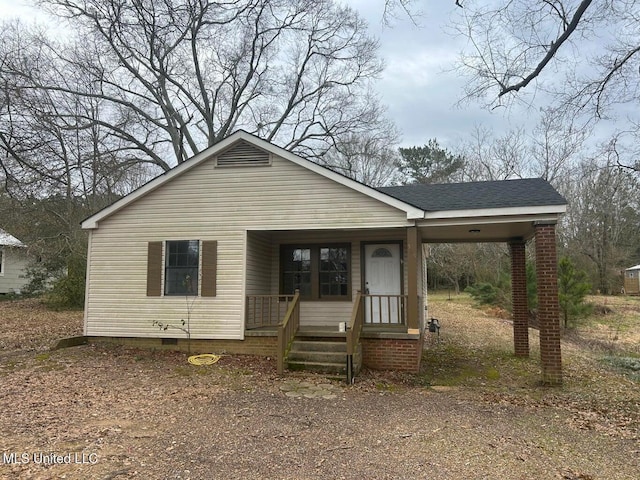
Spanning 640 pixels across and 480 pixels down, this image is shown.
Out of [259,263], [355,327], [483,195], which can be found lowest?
[355,327]

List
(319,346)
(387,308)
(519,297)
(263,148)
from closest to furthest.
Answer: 1. (319,346)
2. (263,148)
3. (387,308)
4. (519,297)

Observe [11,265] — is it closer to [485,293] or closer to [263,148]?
[263,148]

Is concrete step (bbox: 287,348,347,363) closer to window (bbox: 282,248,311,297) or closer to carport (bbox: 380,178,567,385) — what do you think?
carport (bbox: 380,178,567,385)

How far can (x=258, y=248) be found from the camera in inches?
416

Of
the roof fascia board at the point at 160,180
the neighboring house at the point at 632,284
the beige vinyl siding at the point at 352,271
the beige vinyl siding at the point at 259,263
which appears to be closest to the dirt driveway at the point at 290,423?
the beige vinyl siding at the point at 259,263

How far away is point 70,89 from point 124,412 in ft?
58.9

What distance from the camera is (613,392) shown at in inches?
305

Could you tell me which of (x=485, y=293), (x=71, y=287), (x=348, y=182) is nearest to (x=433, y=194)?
(x=348, y=182)

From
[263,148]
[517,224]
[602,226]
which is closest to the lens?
[517,224]

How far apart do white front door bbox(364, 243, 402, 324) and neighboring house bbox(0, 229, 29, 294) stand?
1938 centimetres

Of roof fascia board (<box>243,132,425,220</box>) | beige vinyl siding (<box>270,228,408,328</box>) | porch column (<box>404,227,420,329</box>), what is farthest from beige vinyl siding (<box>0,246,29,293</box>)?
porch column (<box>404,227,420,329</box>)

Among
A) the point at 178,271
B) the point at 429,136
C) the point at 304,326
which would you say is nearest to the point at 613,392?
the point at 304,326

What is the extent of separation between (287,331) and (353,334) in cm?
135

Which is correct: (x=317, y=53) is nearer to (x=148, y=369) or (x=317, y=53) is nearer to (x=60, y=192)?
(x=60, y=192)
